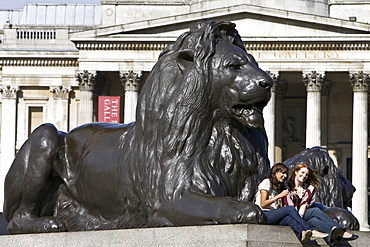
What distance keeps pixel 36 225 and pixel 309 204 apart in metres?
2.24

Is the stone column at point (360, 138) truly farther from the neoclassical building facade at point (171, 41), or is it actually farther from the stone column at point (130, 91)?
the stone column at point (130, 91)

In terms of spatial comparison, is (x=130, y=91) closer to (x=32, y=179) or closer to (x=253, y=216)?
(x=32, y=179)

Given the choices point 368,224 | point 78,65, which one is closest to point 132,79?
point 78,65

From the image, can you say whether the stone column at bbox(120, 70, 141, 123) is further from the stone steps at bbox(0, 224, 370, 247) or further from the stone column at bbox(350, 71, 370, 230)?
the stone steps at bbox(0, 224, 370, 247)

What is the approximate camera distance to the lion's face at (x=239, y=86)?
9.59 metres

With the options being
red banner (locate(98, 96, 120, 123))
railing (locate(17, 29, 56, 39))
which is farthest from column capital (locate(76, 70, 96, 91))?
railing (locate(17, 29, 56, 39))

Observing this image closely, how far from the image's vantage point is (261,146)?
10.1 metres

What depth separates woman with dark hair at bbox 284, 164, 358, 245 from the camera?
9.59 m

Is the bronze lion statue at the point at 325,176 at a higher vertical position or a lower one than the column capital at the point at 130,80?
lower

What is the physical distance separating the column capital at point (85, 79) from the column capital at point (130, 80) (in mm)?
1458

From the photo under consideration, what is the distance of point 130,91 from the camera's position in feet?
203

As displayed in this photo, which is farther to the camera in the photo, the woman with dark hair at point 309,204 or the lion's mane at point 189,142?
the lion's mane at point 189,142

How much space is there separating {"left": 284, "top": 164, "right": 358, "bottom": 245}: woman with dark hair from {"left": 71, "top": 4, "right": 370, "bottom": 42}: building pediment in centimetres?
4911

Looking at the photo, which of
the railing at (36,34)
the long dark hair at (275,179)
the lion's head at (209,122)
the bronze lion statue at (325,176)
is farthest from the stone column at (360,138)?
the lion's head at (209,122)
